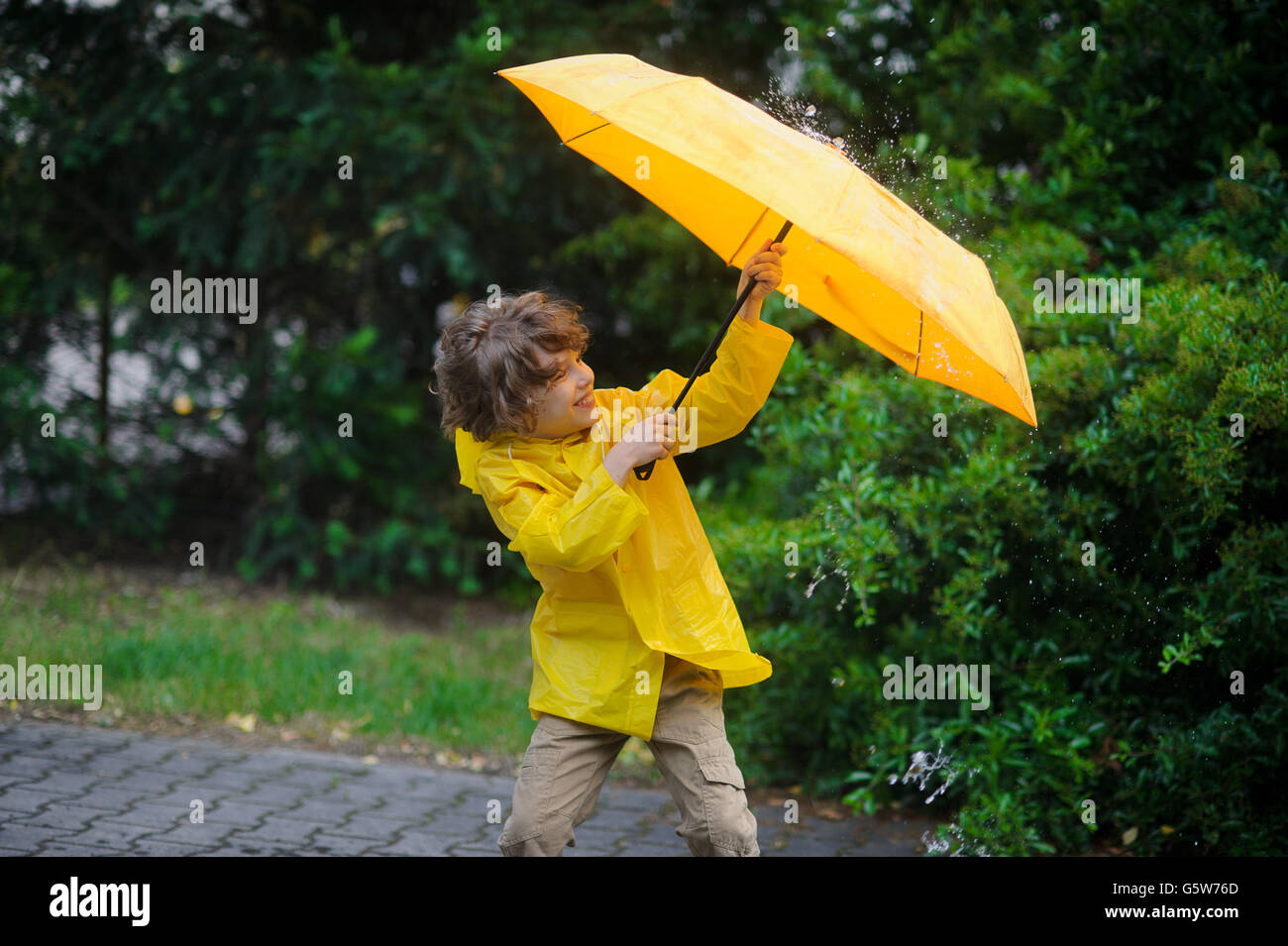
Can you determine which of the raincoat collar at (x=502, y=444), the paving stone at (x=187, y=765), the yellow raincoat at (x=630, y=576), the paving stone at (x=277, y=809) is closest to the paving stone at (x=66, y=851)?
the paving stone at (x=277, y=809)

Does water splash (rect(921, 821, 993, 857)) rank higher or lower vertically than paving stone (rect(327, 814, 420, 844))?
lower

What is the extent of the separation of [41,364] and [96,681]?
2.92 m

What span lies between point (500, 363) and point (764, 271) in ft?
2.28

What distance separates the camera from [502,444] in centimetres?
274

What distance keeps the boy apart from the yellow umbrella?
0.21 m

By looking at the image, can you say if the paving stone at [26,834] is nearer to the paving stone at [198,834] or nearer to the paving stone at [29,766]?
the paving stone at [198,834]

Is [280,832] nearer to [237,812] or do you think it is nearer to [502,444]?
[237,812]

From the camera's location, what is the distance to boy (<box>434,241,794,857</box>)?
8.77 ft

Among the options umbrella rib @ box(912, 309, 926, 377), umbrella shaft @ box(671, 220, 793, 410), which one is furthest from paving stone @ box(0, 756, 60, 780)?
umbrella rib @ box(912, 309, 926, 377)

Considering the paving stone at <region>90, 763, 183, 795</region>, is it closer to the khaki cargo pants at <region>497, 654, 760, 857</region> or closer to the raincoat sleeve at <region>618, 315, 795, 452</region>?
the khaki cargo pants at <region>497, 654, 760, 857</region>

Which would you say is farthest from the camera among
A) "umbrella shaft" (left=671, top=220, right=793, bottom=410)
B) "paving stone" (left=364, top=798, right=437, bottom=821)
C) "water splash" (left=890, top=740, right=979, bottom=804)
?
"paving stone" (left=364, top=798, right=437, bottom=821)

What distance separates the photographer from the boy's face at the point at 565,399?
8.82 ft

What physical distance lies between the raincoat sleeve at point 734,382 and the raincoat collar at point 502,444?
0.21 meters
